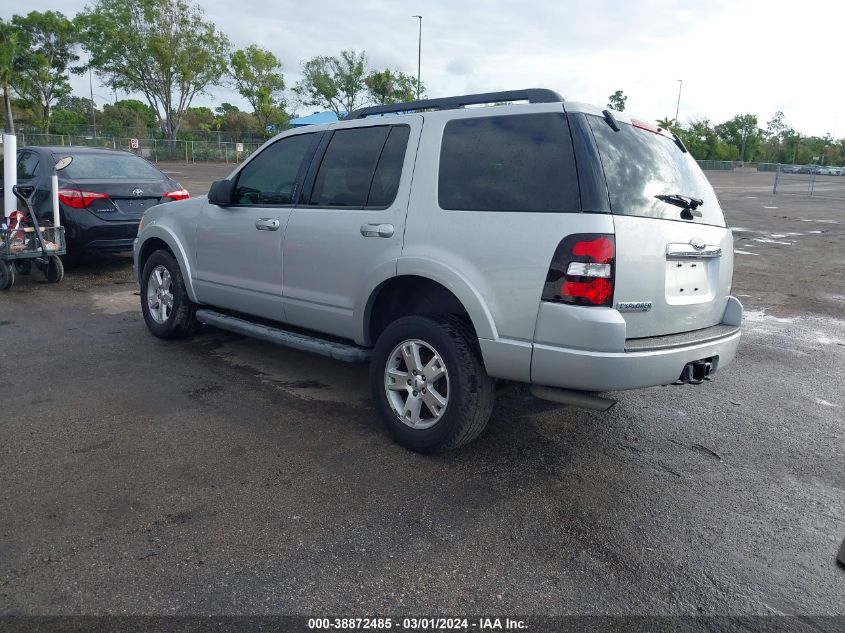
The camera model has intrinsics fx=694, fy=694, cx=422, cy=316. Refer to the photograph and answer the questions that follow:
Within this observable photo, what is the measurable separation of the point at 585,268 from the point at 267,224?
2.56 meters

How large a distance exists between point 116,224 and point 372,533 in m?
7.04

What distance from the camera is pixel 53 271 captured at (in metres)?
8.73

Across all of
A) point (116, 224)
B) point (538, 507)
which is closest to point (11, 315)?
point (116, 224)

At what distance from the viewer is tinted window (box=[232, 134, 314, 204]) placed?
16.5 ft

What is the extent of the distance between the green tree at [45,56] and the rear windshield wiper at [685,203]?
56.5 meters

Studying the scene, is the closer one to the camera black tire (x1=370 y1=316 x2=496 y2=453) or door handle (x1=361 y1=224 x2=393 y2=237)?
black tire (x1=370 y1=316 x2=496 y2=453)

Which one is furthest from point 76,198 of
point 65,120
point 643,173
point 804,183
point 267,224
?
point 65,120

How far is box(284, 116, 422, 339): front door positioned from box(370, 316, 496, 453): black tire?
16.6 inches

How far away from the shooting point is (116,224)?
8.79 m

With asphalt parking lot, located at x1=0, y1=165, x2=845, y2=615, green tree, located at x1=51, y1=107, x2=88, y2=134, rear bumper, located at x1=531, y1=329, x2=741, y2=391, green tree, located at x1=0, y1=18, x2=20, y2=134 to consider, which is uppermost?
green tree, located at x1=0, y1=18, x2=20, y2=134

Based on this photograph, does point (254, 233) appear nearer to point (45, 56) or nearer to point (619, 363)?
point (619, 363)

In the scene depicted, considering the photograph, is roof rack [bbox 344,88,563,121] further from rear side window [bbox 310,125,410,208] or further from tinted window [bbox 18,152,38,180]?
tinted window [bbox 18,152,38,180]

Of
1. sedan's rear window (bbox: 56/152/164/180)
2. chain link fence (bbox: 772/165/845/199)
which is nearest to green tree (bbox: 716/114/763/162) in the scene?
chain link fence (bbox: 772/165/845/199)

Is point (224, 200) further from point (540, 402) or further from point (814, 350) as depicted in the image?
point (814, 350)
